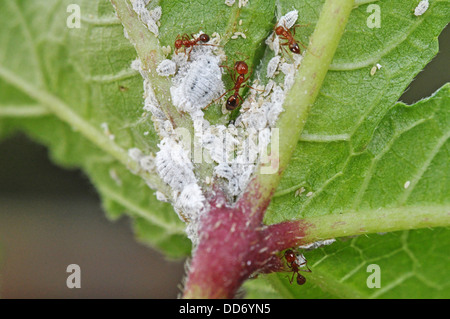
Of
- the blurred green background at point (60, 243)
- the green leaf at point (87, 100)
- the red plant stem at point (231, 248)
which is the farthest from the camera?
the blurred green background at point (60, 243)

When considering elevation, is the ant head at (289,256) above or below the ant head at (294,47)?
below

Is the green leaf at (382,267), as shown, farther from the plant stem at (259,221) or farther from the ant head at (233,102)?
the ant head at (233,102)

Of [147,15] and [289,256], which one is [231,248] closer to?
[289,256]

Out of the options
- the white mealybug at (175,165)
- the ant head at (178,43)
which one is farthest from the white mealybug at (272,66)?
the white mealybug at (175,165)

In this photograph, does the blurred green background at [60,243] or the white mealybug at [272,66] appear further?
the blurred green background at [60,243]

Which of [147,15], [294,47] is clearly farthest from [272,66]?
[147,15]

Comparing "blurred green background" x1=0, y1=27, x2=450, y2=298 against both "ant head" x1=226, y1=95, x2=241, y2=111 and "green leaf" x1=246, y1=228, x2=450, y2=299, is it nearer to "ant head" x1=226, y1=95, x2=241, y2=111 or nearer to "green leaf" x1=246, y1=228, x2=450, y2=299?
"green leaf" x1=246, y1=228, x2=450, y2=299

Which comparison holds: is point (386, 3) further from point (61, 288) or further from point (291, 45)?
point (61, 288)
